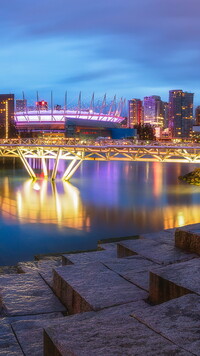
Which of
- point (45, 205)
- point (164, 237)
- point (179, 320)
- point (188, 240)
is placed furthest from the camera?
point (45, 205)

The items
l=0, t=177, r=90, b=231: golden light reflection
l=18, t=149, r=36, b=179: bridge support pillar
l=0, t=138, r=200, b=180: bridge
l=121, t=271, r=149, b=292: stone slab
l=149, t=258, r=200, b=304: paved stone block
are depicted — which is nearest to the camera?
l=149, t=258, r=200, b=304: paved stone block

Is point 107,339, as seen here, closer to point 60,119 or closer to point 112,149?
point 112,149

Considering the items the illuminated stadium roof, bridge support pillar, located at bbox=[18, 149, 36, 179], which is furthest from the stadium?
bridge support pillar, located at bbox=[18, 149, 36, 179]

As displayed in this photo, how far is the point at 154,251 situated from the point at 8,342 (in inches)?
115

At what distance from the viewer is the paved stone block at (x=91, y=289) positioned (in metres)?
4.52

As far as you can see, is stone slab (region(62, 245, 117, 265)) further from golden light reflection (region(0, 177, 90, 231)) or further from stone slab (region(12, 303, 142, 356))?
golden light reflection (region(0, 177, 90, 231))

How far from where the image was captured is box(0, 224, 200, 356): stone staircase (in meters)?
3.11

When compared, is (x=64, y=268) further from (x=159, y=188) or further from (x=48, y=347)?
(x=159, y=188)

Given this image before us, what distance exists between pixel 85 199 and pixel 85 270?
2547 cm

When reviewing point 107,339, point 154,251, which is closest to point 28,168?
point 154,251

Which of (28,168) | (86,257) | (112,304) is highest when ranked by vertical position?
(112,304)

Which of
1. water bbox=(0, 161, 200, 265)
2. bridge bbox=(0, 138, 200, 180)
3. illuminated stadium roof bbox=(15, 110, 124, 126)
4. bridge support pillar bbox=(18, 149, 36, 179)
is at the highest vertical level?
illuminated stadium roof bbox=(15, 110, 124, 126)

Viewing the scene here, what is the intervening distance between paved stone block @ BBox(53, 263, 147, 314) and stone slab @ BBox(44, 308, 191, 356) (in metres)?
0.78

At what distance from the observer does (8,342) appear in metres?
4.21
